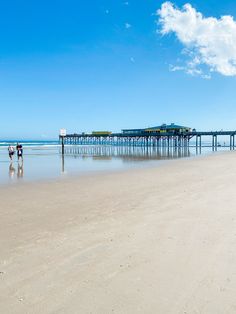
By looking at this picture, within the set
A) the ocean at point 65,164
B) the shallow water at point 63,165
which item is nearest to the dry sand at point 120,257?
the ocean at point 65,164

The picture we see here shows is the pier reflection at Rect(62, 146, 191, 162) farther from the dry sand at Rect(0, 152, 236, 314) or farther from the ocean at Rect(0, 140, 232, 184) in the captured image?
the dry sand at Rect(0, 152, 236, 314)

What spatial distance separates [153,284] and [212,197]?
4.67 m

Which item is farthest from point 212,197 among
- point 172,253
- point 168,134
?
point 168,134

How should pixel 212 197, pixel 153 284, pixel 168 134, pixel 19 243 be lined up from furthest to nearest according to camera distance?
pixel 168 134, pixel 212 197, pixel 19 243, pixel 153 284

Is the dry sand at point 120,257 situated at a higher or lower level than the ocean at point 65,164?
lower

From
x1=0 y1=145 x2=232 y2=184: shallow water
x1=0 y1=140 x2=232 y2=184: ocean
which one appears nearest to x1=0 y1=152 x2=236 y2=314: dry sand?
x1=0 y1=140 x2=232 y2=184: ocean

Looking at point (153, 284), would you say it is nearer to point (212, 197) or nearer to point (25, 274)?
point (25, 274)

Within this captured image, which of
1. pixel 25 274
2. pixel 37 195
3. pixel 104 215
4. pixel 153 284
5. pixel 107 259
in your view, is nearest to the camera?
pixel 153 284

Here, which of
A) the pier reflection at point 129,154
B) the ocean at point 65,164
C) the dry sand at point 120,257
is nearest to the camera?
the dry sand at point 120,257

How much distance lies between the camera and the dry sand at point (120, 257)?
251cm

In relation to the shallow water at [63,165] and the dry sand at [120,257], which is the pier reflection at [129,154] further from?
the dry sand at [120,257]

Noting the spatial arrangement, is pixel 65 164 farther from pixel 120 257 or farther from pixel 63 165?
pixel 120 257

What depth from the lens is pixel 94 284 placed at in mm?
2805

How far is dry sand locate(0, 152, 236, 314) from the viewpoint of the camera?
8.24ft
